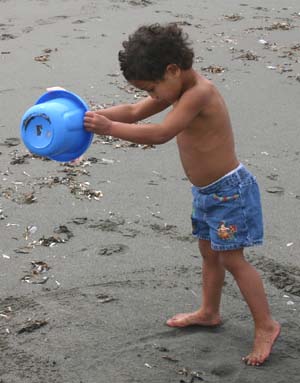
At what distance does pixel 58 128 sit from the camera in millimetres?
2586

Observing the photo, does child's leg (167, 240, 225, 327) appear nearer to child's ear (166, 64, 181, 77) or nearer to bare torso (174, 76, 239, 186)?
bare torso (174, 76, 239, 186)

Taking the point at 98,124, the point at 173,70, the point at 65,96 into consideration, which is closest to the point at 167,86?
the point at 173,70

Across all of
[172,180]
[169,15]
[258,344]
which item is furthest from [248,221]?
[169,15]

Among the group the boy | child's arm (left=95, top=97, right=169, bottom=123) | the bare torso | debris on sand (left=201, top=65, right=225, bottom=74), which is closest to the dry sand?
debris on sand (left=201, top=65, right=225, bottom=74)

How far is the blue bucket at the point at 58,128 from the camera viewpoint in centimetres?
260

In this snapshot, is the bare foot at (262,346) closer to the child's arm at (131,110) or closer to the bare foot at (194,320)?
the bare foot at (194,320)

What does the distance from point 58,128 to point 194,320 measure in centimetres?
104

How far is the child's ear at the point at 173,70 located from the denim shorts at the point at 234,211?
46 centimetres

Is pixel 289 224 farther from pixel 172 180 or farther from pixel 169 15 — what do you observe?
pixel 169 15

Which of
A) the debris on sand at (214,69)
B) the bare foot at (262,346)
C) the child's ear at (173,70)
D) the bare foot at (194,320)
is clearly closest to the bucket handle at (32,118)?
the child's ear at (173,70)

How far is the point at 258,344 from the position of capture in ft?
9.36

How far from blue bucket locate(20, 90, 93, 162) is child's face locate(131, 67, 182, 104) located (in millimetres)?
239

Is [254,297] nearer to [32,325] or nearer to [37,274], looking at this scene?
[32,325]

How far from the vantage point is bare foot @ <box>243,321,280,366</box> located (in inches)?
111
